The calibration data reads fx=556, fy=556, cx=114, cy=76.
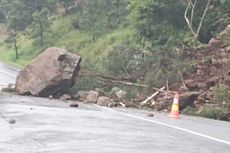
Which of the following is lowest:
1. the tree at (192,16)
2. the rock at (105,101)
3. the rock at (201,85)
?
the rock at (105,101)

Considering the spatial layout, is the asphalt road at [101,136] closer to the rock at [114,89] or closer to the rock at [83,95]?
the rock at [83,95]

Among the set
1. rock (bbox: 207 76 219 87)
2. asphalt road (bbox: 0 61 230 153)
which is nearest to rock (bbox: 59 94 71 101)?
rock (bbox: 207 76 219 87)

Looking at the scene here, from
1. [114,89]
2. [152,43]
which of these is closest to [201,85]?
[114,89]

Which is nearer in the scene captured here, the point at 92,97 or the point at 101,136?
the point at 101,136

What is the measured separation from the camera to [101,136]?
10305mm

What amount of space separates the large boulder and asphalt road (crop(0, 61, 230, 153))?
9311 mm

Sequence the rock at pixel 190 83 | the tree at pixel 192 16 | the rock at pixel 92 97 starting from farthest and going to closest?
the tree at pixel 192 16 → the rock at pixel 92 97 → the rock at pixel 190 83

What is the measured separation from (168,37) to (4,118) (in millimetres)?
16301

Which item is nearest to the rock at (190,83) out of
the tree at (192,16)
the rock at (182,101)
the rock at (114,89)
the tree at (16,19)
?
the rock at (182,101)

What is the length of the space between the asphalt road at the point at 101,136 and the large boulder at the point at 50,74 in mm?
9311

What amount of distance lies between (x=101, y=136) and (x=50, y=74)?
1421 cm

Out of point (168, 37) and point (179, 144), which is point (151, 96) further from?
point (179, 144)

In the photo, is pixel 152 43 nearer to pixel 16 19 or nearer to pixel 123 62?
pixel 123 62

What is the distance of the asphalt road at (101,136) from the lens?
8734mm
